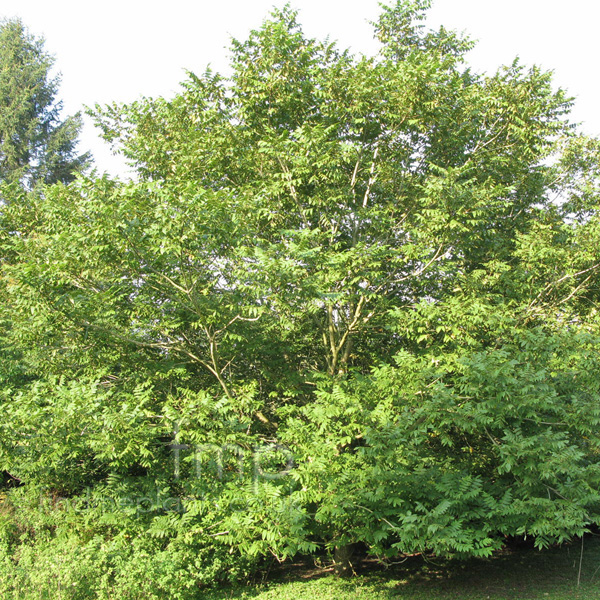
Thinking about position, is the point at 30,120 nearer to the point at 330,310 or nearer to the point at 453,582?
the point at 330,310

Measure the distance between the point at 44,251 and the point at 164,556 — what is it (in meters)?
4.85

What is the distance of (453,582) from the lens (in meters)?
7.93

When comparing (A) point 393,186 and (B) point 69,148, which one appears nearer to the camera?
(A) point 393,186

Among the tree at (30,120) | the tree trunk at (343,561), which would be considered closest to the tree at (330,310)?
the tree trunk at (343,561)

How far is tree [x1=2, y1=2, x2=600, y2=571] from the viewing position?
19.7 ft

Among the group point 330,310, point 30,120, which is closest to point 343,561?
point 330,310

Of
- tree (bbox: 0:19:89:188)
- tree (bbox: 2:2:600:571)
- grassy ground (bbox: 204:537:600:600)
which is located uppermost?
tree (bbox: 0:19:89:188)

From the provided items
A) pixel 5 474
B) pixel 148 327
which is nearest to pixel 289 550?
pixel 148 327

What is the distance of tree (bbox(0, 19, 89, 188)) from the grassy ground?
22.2 m

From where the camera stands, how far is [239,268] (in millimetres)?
6793

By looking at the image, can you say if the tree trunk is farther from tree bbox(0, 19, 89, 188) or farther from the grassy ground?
tree bbox(0, 19, 89, 188)

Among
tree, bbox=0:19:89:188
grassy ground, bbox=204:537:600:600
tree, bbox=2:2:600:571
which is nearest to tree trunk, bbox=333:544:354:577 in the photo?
grassy ground, bbox=204:537:600:600

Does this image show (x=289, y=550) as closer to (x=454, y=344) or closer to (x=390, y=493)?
(x=390, y=493)

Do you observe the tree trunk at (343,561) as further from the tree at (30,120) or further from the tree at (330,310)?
the tree at (30,120)
